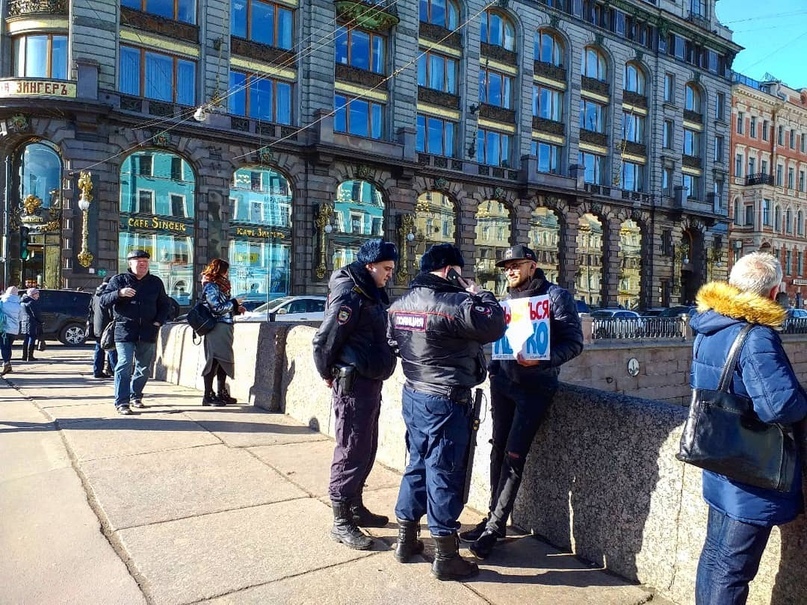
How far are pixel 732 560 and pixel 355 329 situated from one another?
2312mm

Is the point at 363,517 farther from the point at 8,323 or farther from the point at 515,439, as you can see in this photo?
the point at 8,323

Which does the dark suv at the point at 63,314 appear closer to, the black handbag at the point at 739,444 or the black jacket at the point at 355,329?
the black jacket at the point at 355,329

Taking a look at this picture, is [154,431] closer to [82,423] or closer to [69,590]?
[82,423]

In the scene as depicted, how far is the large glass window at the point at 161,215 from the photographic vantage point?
964 inches

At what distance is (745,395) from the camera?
251 centimetres

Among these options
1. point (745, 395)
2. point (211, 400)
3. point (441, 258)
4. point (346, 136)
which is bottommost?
point (211, 400)

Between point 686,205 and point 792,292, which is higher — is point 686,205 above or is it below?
above

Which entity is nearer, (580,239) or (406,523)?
(406,523)

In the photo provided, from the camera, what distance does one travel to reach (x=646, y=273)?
4412 centimetres

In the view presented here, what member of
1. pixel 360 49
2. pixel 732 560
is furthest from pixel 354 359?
pixel 360 49

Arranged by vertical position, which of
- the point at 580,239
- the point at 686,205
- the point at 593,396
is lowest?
the point at 593,396

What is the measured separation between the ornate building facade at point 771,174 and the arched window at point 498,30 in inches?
995

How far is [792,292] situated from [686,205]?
20326 mm

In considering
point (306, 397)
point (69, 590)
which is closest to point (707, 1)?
point (306, 397)
